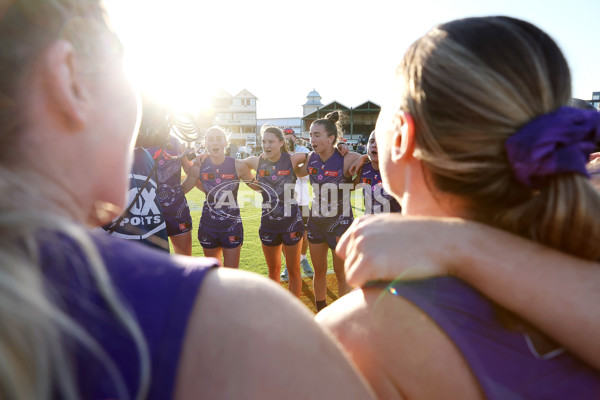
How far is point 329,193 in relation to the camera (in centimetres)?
623

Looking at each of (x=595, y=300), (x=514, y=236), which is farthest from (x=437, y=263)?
(x=595, y=300)

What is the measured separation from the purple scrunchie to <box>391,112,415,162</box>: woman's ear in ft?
0.81

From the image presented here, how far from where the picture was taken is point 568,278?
32.3 inches

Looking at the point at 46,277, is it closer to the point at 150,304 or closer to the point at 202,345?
the point at 150,304

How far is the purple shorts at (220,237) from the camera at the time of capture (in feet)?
18.6

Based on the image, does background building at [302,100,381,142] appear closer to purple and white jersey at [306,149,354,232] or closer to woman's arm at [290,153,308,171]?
woman's arm at [290,153,308,171]

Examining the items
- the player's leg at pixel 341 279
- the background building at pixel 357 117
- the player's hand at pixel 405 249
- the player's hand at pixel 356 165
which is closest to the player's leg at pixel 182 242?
the player's leg at pixel 341 279

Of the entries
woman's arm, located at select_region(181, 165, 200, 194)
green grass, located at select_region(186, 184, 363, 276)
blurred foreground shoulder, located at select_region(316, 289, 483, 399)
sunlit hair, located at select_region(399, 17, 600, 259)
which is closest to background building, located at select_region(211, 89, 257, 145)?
green grass, located at select_region(186, 184, 363, 276)

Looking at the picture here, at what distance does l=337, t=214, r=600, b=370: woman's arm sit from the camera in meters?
0.80

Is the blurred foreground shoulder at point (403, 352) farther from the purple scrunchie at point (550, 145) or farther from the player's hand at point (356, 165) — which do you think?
the player's hand at point (356, 165)

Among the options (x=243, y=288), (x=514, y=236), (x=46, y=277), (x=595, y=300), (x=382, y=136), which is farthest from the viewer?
(x=382, y=136)

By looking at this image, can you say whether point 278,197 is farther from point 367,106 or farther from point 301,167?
point 367,106

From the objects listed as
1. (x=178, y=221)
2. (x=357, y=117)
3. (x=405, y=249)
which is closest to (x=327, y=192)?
(x=178, y=221)

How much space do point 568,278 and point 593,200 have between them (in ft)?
0.63
